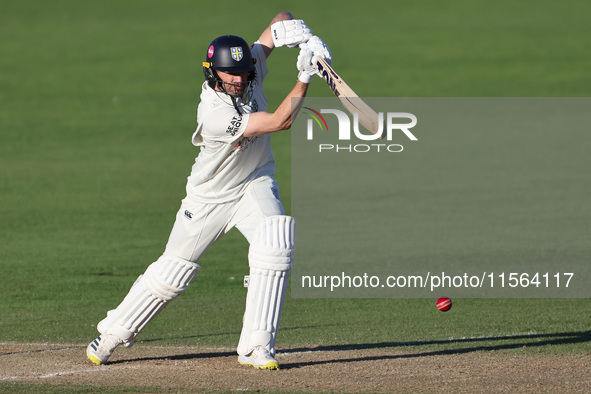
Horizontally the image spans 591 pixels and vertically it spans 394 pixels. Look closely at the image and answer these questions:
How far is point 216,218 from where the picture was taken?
26.8ft

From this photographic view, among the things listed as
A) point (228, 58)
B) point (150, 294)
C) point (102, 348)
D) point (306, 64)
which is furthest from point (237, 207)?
point (102, 348)

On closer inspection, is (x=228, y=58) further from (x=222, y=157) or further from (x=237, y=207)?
(x=237, y=207)

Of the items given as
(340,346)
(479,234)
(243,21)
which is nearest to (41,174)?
(479,234)

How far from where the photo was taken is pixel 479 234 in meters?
15.9

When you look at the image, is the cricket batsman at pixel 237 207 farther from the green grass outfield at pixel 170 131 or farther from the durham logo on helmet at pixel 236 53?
the green grass outfield at pixel 170 131

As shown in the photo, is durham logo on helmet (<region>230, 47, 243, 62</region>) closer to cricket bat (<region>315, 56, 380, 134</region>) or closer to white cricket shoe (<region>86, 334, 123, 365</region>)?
cricket bat (<region>315, 56, 380, 134</region>)

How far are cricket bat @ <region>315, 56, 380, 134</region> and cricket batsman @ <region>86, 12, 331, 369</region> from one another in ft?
0.28

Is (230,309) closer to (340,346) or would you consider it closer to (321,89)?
(340,346)

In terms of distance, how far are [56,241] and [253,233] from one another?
825cm

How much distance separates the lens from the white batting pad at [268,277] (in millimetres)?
7781

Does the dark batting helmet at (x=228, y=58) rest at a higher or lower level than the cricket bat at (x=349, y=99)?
higher

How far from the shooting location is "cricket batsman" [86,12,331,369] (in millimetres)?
7820

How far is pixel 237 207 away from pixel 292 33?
4.54 feet

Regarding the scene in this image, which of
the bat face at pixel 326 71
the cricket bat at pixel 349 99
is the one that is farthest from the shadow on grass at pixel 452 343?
the bat face at pixel 326 71
